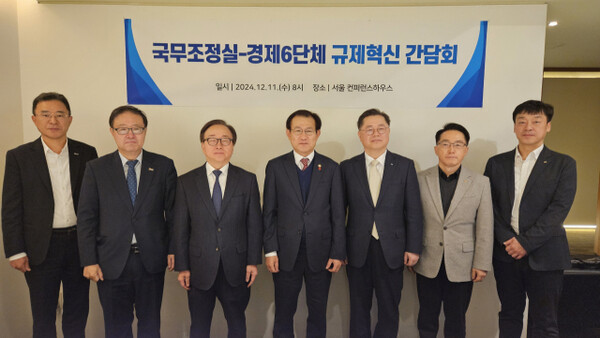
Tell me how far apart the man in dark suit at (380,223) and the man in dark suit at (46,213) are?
2016mm

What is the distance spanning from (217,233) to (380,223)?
Answer: 3.75ft

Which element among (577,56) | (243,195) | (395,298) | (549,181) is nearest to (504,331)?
(395,298)

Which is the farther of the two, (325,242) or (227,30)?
(227,30)

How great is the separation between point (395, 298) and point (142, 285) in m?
1.82

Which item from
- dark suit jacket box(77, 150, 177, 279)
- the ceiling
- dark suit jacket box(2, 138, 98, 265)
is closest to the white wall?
the ceiling

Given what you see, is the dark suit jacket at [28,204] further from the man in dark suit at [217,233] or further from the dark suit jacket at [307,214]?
the dark suit jacket at [307,214]

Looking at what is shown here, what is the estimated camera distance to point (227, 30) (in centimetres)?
291

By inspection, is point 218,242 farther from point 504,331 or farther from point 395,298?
point 504,331

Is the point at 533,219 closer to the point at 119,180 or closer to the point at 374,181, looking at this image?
the point at 374,181

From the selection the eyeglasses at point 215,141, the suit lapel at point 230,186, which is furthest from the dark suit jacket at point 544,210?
the eyeglasses at point 215,141

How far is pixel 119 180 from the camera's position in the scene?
2127mm

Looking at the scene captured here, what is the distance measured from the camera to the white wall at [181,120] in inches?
114

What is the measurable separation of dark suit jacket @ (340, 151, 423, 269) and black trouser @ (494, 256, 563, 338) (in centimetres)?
76

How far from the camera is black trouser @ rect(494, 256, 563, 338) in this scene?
2275 mm
